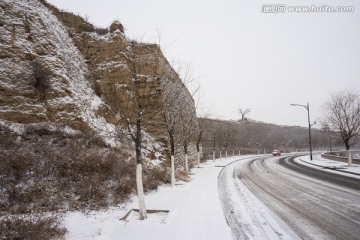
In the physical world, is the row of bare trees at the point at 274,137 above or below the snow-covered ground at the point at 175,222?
above

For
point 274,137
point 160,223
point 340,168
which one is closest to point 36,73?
point 160,223

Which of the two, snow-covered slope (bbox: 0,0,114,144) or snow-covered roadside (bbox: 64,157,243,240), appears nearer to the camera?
snow-covered roadside (bbox: 64,157,243,240)

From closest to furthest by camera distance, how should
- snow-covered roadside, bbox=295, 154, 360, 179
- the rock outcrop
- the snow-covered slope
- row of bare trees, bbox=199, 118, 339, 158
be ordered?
the snow-covered slope → the rock outcrop → snow-covered roadside, bbox=295, 154, 360, 179 → row of bare trees, bbox=199, 118, 339, 158

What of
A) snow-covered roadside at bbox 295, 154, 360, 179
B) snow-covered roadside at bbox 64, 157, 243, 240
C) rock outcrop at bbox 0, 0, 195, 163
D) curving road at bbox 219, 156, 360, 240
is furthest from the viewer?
snow-covered roadside at bbox 295, 154, 360, 179

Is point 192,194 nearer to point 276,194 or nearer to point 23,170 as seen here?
point 276,194

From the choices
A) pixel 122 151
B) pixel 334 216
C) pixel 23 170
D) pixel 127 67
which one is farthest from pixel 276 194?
pixel 127 67

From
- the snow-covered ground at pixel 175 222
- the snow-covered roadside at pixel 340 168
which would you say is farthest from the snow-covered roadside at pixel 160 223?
the snow-covered roadside at pixel 340 168

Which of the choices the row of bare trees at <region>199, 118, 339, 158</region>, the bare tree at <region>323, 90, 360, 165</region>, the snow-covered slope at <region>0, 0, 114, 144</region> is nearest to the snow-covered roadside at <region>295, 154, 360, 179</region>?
the bare tree at <region>323, 90, 360, 165</region>

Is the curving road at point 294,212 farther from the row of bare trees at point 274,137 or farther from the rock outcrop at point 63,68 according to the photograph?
the row of bare trees at point 274,137

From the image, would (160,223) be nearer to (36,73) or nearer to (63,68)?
(36,73)

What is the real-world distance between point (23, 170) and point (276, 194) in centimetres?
1184

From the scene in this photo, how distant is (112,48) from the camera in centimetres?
2197

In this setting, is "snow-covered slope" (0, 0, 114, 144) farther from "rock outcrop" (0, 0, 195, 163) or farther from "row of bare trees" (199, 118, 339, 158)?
"row of bare trees" (199, 118, 339, 158)

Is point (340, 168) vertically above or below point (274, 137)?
below
